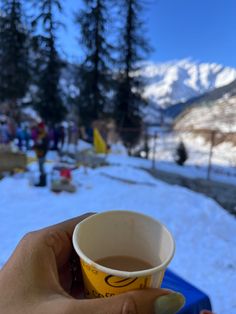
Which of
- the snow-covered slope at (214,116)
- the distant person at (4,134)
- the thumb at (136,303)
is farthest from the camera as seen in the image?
the snow-covered slope at (214,116)

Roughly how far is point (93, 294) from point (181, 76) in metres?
57.8

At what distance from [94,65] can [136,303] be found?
19.7 metres

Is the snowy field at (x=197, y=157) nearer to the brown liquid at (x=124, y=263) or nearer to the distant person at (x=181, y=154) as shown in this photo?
the distant person at (x=181, y=154)

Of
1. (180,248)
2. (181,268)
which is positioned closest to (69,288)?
(181,268)

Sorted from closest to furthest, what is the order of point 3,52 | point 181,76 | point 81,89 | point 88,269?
1. point 88,269
2. point 3,52
3. point 81,89
4. point 181,76

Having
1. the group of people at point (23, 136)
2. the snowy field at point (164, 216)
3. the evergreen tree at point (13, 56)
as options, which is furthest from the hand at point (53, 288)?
the evergreen tree at point (13, 56)

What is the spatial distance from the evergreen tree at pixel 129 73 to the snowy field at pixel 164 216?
41.8 feet

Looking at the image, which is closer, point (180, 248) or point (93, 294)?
point (93, 294)

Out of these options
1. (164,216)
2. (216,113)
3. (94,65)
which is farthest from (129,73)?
(164,216)

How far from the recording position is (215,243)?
3.97 metres

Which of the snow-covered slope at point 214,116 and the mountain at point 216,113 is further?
the snow-covered slope at point 214,116

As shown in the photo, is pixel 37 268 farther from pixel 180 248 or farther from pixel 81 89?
pixel 81 89

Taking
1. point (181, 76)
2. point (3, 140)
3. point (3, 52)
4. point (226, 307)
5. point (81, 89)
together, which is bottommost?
point (226, 307)

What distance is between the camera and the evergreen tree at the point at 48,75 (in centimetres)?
1712
